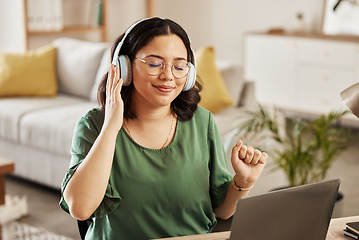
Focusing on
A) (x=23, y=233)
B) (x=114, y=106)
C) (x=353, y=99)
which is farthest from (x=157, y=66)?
(x=23, y=233)

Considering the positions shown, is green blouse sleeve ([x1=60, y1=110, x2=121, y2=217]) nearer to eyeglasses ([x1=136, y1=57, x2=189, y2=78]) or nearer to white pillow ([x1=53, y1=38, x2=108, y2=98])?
eyeglasses ([x1=136, y1=57, x2=189, y2=78])

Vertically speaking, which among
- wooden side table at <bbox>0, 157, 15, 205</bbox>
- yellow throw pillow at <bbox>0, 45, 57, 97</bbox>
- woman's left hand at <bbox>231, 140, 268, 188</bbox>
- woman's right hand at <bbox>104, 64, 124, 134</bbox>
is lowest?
wooden side table at <bbox>0, 157, 15, 205</bbox>

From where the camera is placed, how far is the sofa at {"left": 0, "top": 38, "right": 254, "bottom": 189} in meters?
3.59

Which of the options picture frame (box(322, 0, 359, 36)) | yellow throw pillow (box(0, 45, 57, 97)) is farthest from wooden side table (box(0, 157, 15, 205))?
picture frame (box(322, 0, 359, 36))

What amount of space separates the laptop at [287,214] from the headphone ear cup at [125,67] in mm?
523

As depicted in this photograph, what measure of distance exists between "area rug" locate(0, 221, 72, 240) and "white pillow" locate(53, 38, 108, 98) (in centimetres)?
136

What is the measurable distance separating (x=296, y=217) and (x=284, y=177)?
7.40 feet

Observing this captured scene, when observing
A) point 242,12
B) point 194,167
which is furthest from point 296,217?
point 242,12

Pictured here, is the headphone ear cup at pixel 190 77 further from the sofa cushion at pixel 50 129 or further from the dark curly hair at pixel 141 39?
the sofa cushion at pixel 50 129

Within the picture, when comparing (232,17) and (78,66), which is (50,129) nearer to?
(78,66)

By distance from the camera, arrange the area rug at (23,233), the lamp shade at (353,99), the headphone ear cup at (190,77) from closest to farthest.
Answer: the lamp shade at (353,99), the headphone ear cup at (190,77), the area rug at (23,233)

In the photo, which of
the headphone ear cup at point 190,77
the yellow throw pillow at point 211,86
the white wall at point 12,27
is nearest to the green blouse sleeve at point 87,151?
the headphone ear cup at point 190,77

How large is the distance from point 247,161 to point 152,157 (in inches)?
9.7

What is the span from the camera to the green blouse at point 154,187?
152 centimetres
